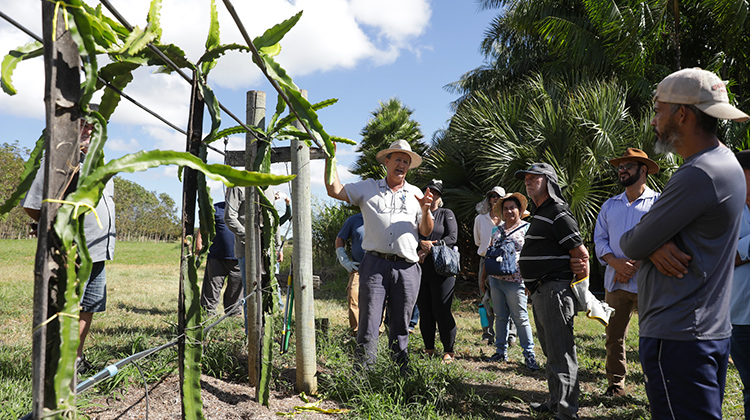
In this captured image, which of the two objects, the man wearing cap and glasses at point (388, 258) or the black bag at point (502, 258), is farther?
the black bag at point (502, 258)

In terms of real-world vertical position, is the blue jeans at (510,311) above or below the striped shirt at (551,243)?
below

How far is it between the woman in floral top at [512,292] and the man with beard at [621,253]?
3.00 ft

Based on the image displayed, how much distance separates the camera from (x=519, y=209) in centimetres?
535

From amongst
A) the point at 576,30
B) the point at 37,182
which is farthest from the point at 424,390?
the point at 576,30

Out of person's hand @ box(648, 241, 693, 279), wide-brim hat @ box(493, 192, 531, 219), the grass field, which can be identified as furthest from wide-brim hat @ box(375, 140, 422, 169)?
person's hand @ box(648, 241, 693, 279)

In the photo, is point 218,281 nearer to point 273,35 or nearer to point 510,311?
point 510,311

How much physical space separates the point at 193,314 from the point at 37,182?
1708 mm

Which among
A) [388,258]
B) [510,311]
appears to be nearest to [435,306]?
[510,311]

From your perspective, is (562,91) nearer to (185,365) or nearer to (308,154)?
(308,154)

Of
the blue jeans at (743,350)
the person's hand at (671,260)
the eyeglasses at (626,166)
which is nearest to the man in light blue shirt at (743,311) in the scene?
the blue jeans at (743,350)

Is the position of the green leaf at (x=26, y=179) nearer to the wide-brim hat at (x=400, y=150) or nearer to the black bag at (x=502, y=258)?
the wide-brim hat at (x=400, y=150)

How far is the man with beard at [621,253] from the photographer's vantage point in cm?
392

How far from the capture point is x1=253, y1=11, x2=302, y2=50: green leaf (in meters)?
2.22

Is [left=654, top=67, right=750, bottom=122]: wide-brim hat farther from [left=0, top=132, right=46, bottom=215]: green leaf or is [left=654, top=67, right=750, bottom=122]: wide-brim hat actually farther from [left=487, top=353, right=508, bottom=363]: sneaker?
Answer: [left=487, top=353, right=508, bottom=363]: sneaker
